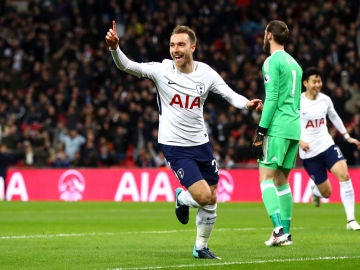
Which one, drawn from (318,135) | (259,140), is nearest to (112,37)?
(259,140)

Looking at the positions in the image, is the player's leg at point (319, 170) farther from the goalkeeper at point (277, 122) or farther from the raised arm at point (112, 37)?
the raised arm at point (112, 37)

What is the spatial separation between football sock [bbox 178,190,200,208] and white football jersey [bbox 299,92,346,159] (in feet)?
16.4

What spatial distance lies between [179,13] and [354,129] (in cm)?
849

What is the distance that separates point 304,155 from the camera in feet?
49.5

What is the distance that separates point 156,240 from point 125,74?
17.6m

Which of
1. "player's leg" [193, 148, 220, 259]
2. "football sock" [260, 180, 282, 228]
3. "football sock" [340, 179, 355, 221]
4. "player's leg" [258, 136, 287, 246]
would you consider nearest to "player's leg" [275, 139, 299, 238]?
"player's leg" [258, 136, 287, 246]

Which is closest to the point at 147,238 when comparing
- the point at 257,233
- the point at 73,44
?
the point at 257,233

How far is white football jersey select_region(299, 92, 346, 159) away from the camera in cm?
1477

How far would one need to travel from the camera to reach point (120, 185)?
24.3 metres

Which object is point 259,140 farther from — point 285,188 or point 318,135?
point 318,135

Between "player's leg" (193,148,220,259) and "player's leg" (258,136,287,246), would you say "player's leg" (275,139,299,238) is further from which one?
"player's leg" (193,148,220,259)

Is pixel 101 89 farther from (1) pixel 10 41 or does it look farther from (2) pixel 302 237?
(2) pixel 302 237

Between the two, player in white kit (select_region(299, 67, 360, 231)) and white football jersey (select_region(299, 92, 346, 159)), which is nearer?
player in white kit (select_region(299, 67, 360, 231))

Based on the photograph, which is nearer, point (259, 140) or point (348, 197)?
point (259, 140)
